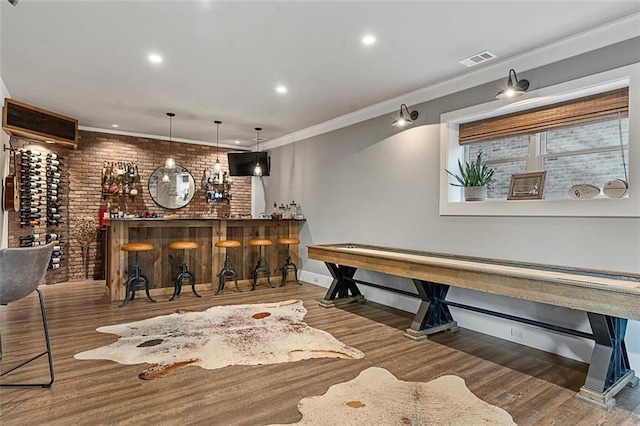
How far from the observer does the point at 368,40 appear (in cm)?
319

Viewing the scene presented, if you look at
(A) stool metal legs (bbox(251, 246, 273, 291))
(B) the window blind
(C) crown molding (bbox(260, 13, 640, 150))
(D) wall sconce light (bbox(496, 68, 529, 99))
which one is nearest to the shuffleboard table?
(B) the window blind

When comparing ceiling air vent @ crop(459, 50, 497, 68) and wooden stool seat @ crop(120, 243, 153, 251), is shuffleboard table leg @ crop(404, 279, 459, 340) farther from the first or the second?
wooden stool seat @ crop(120, 243, 153, 251)

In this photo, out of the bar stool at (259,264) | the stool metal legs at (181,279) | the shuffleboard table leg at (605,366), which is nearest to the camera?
the shuffleboard table leg at (605,366)

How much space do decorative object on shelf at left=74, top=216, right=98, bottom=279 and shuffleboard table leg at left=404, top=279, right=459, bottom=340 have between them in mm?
5608

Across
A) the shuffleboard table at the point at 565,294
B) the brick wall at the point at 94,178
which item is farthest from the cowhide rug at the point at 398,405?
the brick wall at the point at 94,178

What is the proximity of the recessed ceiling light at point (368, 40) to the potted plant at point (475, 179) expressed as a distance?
1718 millimetres

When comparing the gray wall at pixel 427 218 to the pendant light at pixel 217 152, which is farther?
the pendant light at pixel 217 152

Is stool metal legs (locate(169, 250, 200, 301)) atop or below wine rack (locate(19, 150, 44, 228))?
below

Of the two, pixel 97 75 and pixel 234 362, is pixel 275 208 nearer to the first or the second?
pixel 97 75

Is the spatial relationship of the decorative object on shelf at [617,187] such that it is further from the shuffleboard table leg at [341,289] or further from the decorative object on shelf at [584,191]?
the shuffleboard table leg at [341,289]

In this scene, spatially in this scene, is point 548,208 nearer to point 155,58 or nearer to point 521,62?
point 521,62

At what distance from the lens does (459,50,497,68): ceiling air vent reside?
11.3 feet

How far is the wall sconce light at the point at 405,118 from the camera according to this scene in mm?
4461

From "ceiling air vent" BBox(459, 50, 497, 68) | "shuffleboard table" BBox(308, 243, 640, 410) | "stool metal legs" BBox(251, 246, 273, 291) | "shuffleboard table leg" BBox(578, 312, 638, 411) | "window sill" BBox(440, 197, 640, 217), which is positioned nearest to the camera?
"shuffleboard table" BBox(308, 243, 640, 410)
